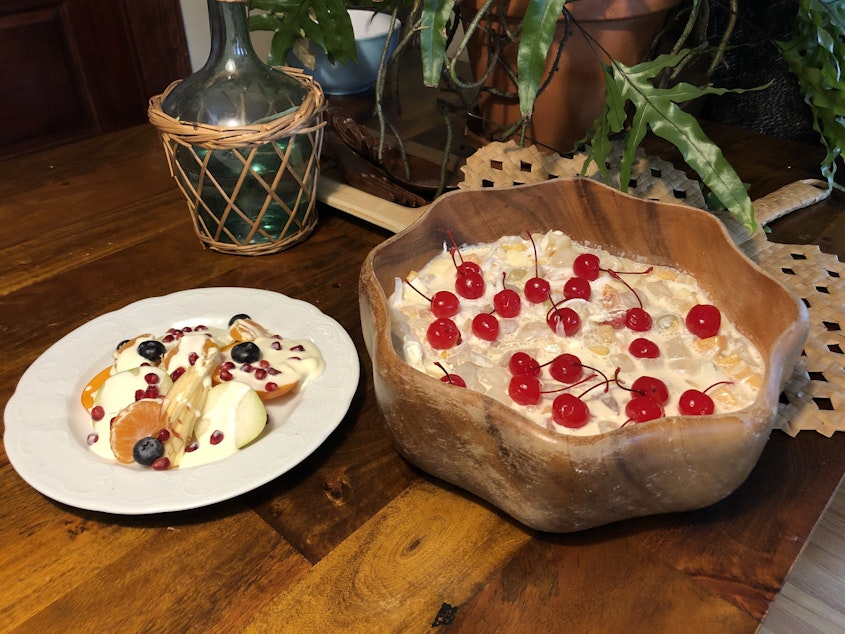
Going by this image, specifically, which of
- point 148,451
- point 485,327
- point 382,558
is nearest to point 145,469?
point 148,451

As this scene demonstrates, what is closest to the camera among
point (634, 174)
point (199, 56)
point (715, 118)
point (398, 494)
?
point (398, 494)

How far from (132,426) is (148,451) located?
3cm

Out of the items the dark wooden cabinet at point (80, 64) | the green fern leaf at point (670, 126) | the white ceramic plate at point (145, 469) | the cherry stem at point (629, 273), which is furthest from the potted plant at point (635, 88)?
the dark wooden cabinet at point (80, 64)

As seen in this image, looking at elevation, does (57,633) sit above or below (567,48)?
below

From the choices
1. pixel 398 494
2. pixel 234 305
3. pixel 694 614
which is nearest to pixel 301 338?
pixel 234 305

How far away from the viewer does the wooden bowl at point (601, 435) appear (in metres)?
0.50

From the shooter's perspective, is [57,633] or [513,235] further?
[513,235]

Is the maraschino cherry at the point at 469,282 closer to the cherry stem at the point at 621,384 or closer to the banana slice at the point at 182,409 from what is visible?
the cherry stem at the point at 621,384

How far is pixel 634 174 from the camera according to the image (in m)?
0.97

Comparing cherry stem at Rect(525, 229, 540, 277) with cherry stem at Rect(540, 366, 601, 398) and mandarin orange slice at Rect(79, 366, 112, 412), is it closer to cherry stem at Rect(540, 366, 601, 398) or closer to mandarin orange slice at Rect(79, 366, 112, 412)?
cherry stem at Rect(540, 366, 601, 398)

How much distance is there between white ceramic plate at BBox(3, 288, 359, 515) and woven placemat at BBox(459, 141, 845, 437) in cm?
35

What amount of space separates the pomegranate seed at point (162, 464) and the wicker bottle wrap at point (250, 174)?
16.5 inches

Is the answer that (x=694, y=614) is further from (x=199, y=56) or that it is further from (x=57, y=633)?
(x=199, y=56)

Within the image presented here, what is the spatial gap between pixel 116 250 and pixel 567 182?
67 centimetres
